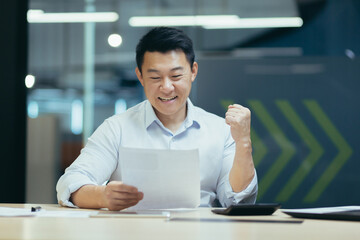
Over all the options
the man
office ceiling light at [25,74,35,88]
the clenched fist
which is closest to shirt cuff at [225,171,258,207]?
the man

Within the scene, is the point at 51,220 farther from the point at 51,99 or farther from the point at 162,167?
the point at 51,99

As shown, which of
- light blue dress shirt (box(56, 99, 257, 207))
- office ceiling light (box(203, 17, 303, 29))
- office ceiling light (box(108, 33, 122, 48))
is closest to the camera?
light blue dress shirt (box(56, 99, 257, 207))

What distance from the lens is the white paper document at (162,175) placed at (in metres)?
1.75

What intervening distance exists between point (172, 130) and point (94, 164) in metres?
0.41

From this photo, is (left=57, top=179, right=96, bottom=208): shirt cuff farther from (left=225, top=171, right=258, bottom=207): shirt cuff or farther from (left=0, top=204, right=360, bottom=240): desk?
(left=225, top=171, right=258, bottom=207): shirt cuff

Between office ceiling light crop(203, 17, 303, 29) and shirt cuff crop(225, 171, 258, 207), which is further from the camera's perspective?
office ceiling light crop(203, 17, 303, 29)

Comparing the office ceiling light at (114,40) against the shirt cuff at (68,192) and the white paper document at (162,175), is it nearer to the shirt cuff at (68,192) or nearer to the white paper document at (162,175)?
the shirt cuff at (68,192)

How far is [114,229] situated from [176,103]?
107 centimetres

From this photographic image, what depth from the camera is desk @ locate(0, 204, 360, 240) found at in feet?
4.17

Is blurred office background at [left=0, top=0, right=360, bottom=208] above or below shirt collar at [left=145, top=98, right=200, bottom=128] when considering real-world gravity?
above

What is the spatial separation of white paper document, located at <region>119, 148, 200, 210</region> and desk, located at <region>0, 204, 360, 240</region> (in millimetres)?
221

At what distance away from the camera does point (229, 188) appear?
220 centimetres

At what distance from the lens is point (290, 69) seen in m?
4.43

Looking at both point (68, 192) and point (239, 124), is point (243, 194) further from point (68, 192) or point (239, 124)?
point (68, 192)
